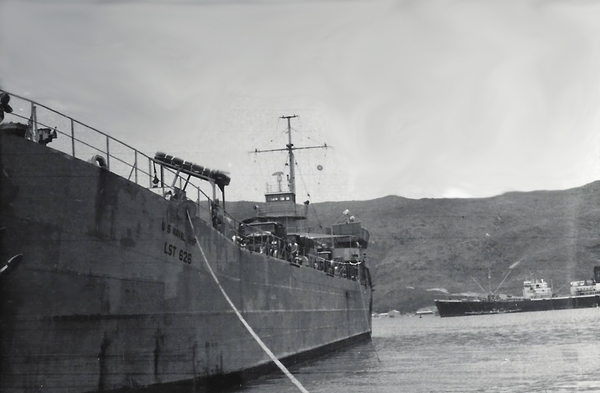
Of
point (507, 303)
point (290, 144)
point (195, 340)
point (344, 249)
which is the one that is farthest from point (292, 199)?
point (507, 303)

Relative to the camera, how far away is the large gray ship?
11.8m

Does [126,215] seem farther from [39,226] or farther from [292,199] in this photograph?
[292,199]

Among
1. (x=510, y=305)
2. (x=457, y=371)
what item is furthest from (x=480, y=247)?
(x=457, y=371)

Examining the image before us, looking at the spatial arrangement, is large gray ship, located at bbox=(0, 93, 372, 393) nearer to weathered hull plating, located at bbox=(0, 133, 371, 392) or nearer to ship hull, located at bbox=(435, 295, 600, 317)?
weathered hull plating, located at bbox=(0, 133, 371, 392)

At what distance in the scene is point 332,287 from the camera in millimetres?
32469

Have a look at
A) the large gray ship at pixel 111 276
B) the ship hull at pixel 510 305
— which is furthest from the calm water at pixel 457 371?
the ship hull at pixel 510 305

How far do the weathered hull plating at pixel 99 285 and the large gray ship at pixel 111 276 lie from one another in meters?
0.02

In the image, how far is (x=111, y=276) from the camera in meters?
13.2

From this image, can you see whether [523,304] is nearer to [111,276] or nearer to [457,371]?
[457,371]

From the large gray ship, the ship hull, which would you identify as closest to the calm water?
the large gray ship

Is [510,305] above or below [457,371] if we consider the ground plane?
above

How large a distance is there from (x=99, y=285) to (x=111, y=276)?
0.38 metres

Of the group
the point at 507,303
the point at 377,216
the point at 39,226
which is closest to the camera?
the point at 39,226

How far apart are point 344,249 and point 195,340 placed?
25.8 m
